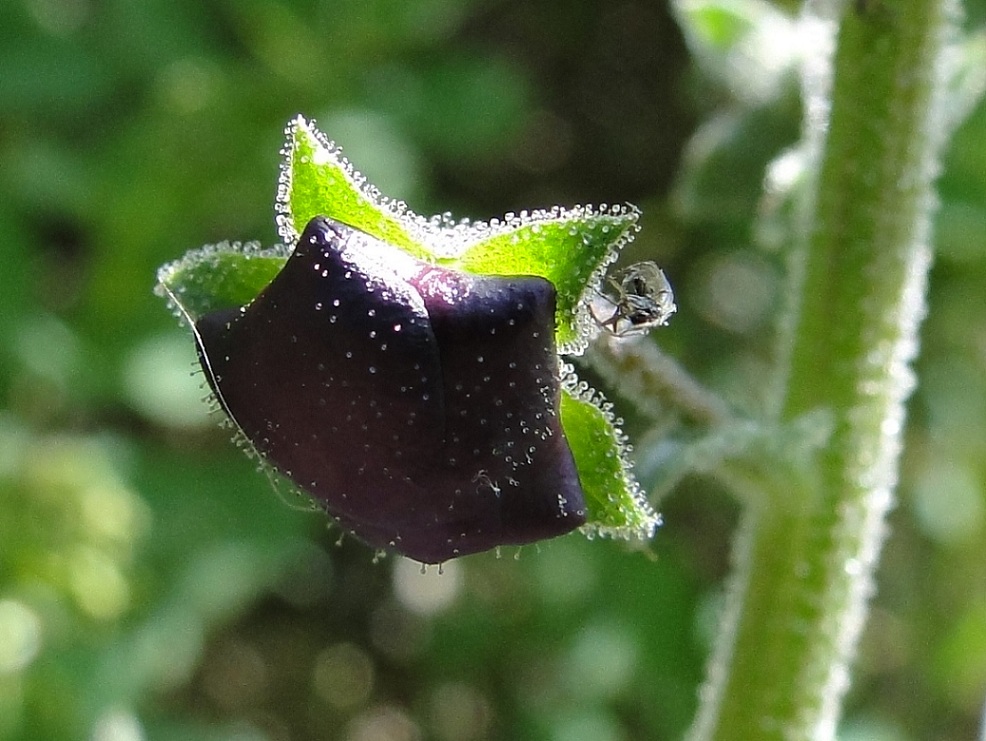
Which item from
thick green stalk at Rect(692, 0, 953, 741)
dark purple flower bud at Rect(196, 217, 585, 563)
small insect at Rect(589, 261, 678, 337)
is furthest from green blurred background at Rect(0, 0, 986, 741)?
dark purple flower bud at Rect(196, 217, 585, 563)

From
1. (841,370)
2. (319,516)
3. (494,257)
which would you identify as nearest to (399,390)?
(494,257)

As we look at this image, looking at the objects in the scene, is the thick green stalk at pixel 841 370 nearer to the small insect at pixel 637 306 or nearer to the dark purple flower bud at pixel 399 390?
the small insect at pixel 637 306

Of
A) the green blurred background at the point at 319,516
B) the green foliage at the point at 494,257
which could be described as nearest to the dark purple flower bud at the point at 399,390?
the green foliage at the point at 494,257

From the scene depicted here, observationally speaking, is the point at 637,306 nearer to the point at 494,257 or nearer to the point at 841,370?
the point at 494,257

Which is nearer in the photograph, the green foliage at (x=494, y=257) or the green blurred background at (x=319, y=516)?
the green foliage at (x=494, y=257)

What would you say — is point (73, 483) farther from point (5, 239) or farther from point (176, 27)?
point (176, 27)

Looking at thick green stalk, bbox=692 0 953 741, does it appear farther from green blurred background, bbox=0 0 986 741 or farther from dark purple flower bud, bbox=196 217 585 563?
dark purple flower bud, bbox=196 217 585 563
